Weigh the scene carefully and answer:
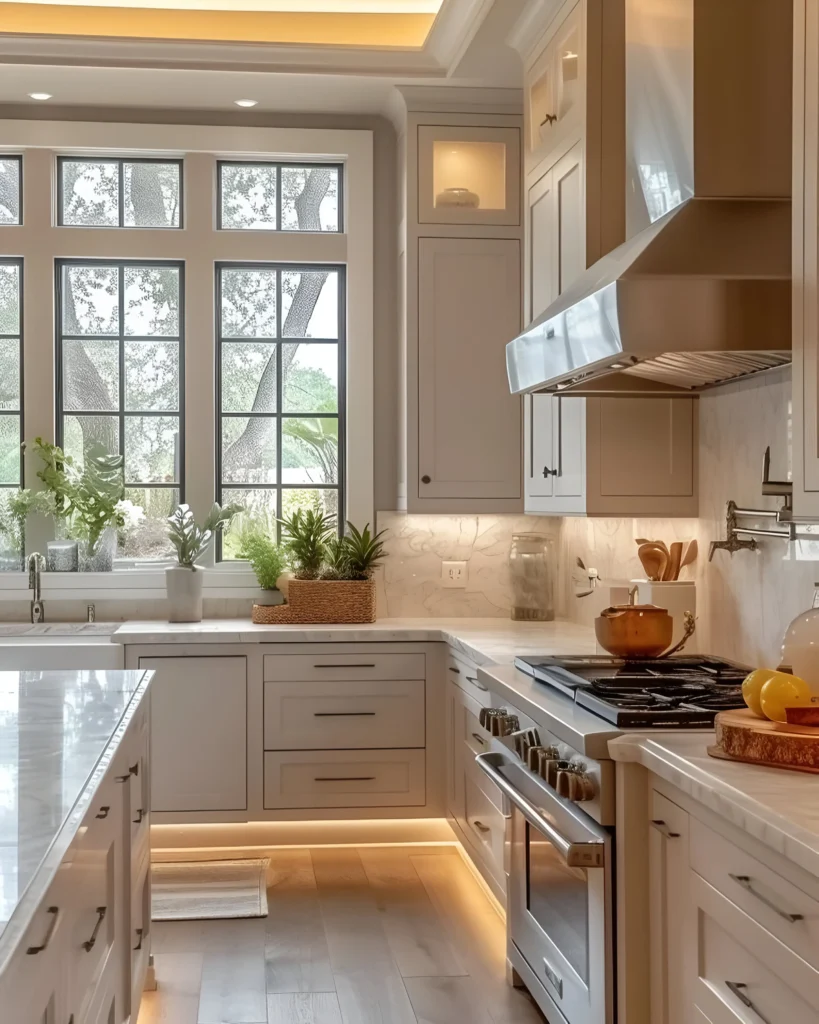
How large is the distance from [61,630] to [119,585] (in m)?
0.37

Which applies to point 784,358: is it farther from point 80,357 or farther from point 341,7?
point 80,357

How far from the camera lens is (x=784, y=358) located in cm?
270

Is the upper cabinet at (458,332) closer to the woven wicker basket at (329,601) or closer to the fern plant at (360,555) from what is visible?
the fern plant at (360,555)

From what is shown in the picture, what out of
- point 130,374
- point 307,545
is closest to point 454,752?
point 307,545

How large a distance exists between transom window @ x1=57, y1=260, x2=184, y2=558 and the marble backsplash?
0.97m

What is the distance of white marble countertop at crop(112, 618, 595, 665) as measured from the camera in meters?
4.28

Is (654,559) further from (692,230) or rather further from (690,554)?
(692,230)

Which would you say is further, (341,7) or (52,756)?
(341,7)

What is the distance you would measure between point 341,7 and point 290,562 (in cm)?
222

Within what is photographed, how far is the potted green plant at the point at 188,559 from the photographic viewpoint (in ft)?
15.7

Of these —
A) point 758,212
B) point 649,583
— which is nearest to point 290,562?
point 649,583

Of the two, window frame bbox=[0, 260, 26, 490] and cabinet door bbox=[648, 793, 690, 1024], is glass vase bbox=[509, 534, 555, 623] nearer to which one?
window frame bbox=[0, 260, 26, 490]

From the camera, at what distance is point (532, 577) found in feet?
16.1

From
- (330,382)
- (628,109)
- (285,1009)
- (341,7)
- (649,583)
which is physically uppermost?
(341,7)
